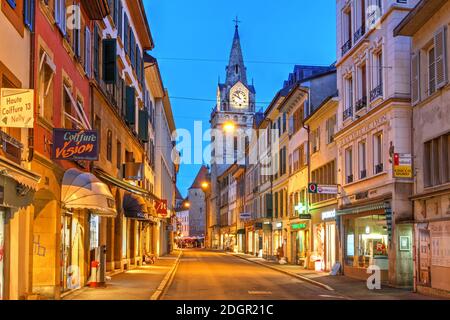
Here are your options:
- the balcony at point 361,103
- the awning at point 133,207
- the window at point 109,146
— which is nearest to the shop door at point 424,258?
the balcony at point 361,103

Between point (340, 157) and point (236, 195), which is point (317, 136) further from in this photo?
point (236, 195)

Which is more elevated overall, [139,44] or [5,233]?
[139,44]

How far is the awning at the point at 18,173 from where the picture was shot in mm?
12105

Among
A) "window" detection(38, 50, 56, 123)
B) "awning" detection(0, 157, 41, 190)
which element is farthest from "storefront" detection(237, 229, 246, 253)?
"awning" detection(0, 157, 41, 190)

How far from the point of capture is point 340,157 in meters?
32.7

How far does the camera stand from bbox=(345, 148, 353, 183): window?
31.5m

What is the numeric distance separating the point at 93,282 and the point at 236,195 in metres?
67.3

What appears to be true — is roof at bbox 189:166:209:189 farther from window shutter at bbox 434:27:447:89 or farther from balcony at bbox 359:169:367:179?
window shutter at bbox 434:27:447:89

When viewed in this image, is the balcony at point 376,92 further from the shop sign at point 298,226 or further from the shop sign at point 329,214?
the shop sign at point 298,226

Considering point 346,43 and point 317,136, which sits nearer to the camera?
point 346,43

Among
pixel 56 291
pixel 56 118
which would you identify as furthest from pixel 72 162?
pixel 56 291

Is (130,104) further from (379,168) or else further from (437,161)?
(437,161)

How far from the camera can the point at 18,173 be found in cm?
1294

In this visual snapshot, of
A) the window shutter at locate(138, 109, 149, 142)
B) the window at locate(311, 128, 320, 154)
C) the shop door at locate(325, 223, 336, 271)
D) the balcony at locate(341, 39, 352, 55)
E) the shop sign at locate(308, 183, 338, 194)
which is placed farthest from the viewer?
the window shutter at locate(138, 109, 149, 142)
